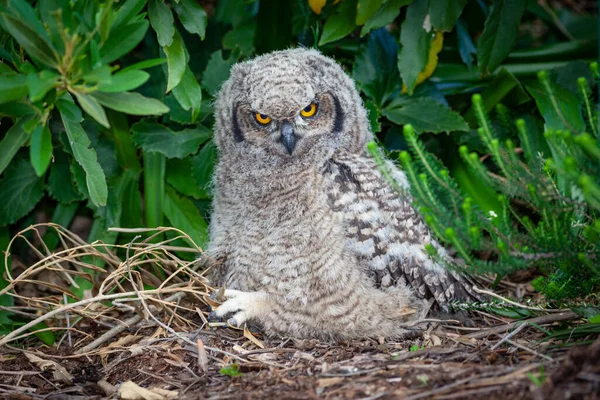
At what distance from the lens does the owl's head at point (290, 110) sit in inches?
128

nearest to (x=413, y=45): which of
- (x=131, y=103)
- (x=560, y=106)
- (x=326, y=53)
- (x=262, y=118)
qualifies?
(x=326, y=53)

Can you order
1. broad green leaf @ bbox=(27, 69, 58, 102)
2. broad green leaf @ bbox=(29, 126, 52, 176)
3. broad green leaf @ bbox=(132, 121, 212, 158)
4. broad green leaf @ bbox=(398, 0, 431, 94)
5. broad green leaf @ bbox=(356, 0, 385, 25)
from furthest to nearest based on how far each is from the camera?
broad green leaf @ bbox=(132, 121, 212, 158) < broad green leaf @ bbox=(398, 0, 431, 94) < broad green leaf @ bbox=(356, 0, 385, 25) < broad green leaf @ bbox=(29, 126, 52, 176) < broad green leaf @ bbox=(27, 69, 58, 102)

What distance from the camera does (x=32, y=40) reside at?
99.0 inches

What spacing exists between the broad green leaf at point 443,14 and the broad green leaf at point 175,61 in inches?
53.9

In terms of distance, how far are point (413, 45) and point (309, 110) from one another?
0.88m

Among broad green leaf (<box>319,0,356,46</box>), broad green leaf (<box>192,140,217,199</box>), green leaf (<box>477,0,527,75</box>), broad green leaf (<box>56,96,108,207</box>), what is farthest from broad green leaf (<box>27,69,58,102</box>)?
green leaf (<box>477,0,527,75</box>)

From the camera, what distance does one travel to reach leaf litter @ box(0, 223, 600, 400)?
7.84 ft

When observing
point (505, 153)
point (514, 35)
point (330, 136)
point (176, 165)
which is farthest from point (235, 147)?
point (514, 35)

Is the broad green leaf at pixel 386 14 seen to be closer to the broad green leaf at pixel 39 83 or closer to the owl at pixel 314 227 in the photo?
the owl at pixel 314 227

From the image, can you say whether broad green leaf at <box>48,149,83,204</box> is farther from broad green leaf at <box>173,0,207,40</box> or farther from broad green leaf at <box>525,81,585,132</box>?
broad green leaf at <box>525,81,585,132</box>

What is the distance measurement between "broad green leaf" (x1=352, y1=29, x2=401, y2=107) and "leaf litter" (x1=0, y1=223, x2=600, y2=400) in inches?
52.1

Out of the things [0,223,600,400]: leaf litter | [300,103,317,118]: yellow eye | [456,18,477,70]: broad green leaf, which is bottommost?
[0,223,600,400]: leaf litter

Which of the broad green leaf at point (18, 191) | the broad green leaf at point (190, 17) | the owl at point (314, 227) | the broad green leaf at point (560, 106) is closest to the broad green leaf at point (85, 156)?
the owl at point (314, 227)

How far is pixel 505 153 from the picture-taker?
276 cm
